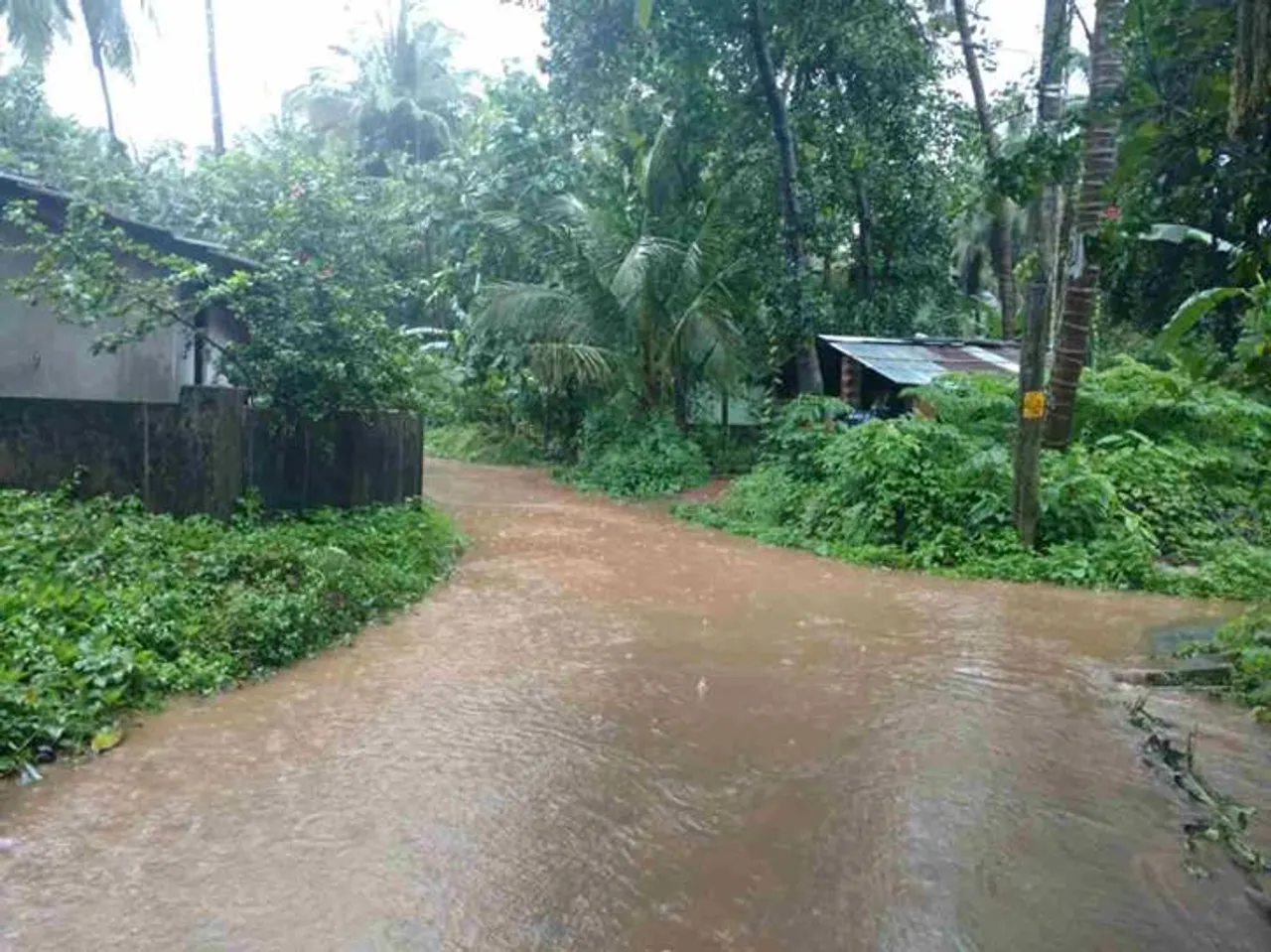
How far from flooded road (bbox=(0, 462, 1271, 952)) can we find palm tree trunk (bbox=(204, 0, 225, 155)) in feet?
56.4

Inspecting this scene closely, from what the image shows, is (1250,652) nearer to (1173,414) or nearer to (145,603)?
(145,603)

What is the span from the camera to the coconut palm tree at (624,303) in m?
16.9

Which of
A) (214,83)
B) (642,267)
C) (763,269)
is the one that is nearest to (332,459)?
(642,267)

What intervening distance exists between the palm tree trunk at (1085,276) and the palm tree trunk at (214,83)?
17.9 metres

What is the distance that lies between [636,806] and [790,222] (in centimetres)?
1362

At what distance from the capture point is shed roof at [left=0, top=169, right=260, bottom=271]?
8.79 meters

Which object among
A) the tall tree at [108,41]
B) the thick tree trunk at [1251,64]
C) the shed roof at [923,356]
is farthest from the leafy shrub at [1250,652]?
the tall tree at [108,41]

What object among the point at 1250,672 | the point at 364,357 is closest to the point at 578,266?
the point at 364,357

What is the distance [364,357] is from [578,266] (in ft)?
27.8

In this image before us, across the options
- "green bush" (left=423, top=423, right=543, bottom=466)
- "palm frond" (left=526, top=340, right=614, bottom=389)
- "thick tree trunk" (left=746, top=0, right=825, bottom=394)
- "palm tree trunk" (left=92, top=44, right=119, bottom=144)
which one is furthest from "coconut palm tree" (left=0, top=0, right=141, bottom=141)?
"thick tree trunk" (left=746, top=0, right=825, bottom=394)

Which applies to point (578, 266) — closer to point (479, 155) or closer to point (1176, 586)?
point (479, 155)

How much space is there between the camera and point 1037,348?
9.95m

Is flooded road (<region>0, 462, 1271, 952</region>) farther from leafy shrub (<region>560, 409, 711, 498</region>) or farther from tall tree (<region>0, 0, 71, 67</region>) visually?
tall tree (<region>0, 0, 71, 67</region>)

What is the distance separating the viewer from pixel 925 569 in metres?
10.7
